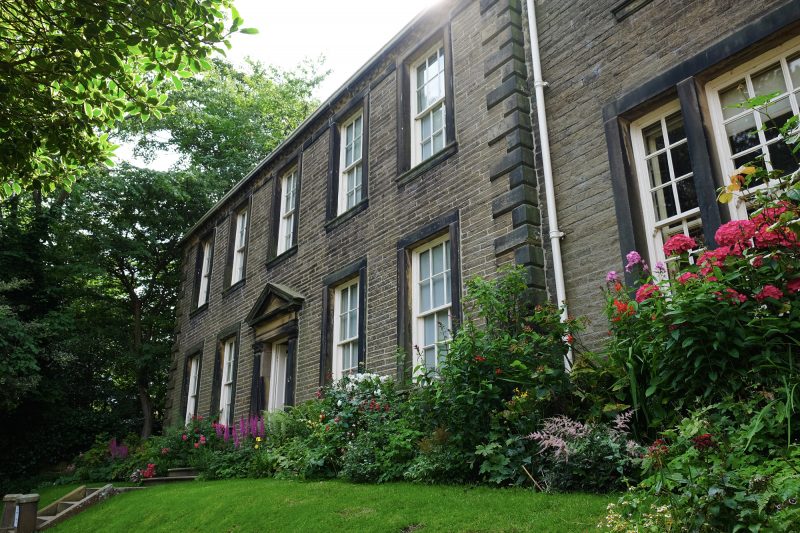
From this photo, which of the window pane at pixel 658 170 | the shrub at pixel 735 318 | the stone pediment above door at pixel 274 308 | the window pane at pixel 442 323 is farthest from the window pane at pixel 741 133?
the stone pediment above door at pixel 274 308

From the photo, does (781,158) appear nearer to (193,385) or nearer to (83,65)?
(83,65)

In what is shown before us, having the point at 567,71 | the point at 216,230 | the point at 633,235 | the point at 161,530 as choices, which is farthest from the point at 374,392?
the point at 216,230

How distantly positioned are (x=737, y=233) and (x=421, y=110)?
22.7ft

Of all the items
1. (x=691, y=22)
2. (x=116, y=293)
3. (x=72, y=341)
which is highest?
(x=116, y=293)

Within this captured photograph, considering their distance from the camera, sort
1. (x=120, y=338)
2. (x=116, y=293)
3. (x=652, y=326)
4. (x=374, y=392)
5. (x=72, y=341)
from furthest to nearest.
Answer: (x=116, y=293)
(x=120, y=338)
(x=72, y=341)
(x=374, y=392)
(x=652, y=326)

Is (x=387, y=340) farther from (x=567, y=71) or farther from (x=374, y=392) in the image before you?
(x=567, y=71)

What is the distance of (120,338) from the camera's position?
2211 cm

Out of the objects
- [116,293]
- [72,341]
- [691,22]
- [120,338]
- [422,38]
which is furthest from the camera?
[116,293]

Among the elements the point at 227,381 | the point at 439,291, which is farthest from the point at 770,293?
the point at 227,381

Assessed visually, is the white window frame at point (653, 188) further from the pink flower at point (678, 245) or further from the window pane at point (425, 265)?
the window pane at point (425, 265)

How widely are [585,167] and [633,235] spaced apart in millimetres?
1246

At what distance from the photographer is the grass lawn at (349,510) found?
171 inches

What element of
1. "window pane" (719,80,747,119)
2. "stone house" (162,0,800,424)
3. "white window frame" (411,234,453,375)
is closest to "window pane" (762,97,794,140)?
"stone house" (162,0,800,424)

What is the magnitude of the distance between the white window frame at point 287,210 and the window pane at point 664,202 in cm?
893
